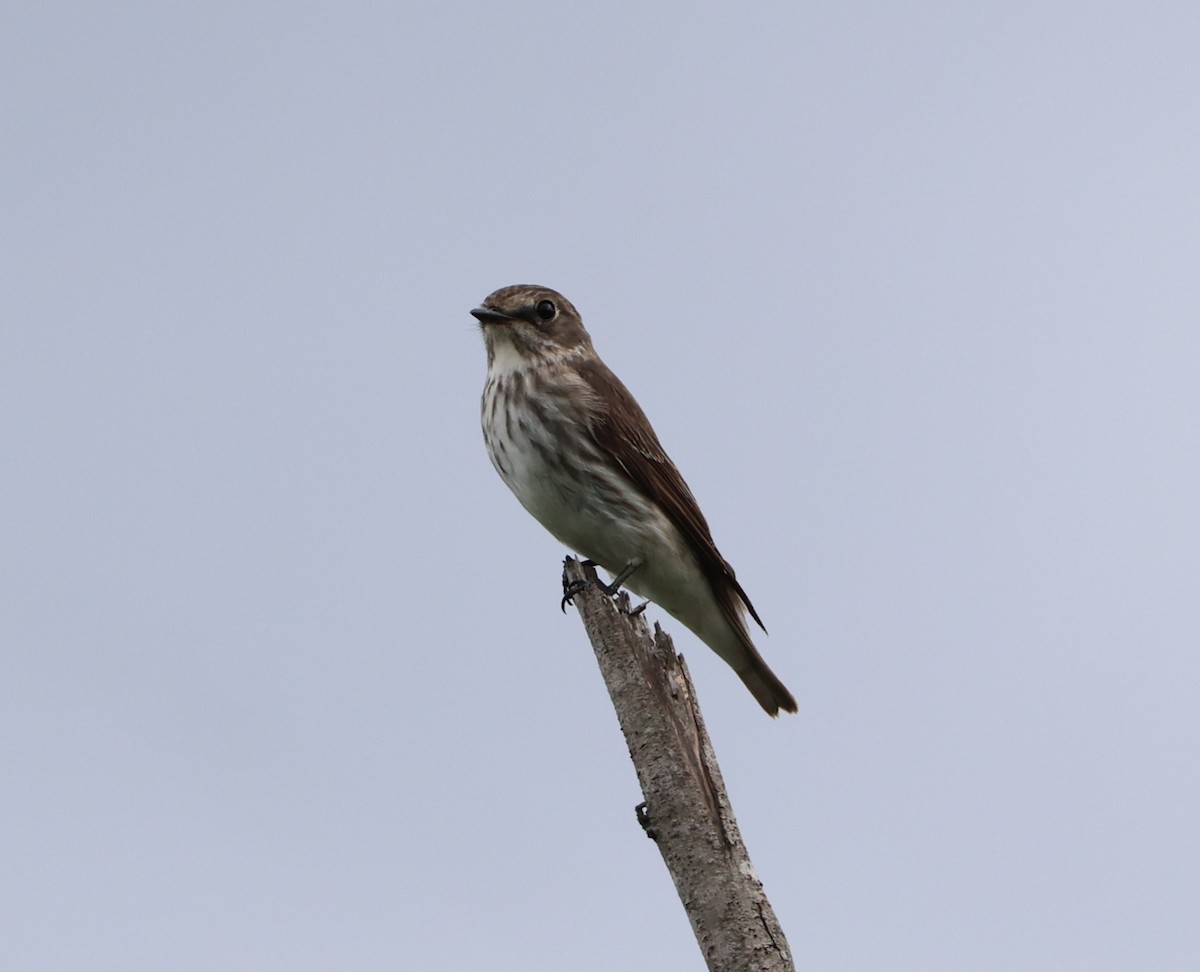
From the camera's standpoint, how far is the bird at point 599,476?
9.66m

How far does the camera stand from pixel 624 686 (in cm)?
662

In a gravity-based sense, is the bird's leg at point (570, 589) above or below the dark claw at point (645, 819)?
above

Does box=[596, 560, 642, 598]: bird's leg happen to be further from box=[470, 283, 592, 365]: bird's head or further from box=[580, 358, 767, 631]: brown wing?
box=[470, 283, 592, 365]: bird's head

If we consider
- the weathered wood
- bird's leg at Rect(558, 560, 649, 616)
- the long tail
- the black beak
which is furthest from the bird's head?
the weathered wood

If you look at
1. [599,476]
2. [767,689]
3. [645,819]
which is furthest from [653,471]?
[645,819]

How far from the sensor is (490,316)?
10.5m

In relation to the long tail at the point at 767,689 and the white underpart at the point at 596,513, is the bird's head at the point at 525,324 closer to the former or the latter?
the white underpart at the point at 596,513

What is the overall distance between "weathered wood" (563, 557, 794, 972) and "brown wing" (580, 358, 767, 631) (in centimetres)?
300

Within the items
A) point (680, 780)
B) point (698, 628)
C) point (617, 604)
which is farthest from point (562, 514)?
point (680, 780)

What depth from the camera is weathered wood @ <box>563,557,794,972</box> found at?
571 cm

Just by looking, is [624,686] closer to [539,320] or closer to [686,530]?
[686,530]

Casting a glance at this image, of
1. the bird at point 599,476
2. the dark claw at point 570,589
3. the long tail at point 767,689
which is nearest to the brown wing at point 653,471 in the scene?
the bird at point 599,476

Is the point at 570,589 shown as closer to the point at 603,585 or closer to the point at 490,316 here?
the point at 603,585

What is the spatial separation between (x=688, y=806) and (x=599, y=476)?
388 cm
